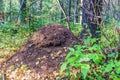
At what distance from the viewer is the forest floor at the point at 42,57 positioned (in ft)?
15.5

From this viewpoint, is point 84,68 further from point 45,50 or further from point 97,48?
point 45,50

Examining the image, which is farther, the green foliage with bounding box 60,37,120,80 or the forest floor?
the forest floor

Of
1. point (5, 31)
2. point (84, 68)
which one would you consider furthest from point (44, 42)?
point (5, 31)

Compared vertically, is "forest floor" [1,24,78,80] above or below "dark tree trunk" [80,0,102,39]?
below

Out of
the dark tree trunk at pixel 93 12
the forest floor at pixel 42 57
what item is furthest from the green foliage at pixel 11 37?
the dark tree trunk at pixel 93 12

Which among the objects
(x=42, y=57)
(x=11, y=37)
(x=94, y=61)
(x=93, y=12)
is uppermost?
(x=93, y=12)

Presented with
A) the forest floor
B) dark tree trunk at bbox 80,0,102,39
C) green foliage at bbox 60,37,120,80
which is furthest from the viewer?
the forest floor

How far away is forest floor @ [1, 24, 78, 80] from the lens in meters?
4.73

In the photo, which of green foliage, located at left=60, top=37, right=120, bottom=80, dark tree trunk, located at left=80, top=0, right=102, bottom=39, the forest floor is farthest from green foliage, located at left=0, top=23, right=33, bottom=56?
green foliage, located at left=60, top=37, right=120, bottom=80

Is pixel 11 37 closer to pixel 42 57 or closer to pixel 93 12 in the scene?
pixel 42 57

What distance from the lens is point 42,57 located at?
16.8 feet

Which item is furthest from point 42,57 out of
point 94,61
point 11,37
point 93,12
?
point 11,37

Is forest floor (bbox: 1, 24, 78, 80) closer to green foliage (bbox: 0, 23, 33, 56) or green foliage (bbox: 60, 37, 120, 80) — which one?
green foliage (bbox: 60, 37, 120, 80)

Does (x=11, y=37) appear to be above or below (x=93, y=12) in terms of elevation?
below
